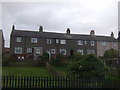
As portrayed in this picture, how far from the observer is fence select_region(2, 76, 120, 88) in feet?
35.8

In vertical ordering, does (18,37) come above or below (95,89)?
above

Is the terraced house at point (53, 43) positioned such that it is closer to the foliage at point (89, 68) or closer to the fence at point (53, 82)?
the foliage at point (89, 68)

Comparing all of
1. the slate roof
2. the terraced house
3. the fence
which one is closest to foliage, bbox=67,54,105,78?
the fence

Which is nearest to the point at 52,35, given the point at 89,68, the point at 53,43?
the point at 53,43

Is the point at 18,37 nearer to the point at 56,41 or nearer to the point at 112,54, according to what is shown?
the point at 56,41

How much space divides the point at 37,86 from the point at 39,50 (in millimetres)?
30884

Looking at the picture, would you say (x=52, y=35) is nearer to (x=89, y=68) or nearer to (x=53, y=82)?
(x=89, y=68)

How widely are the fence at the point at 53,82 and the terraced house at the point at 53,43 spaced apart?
29.1 meters

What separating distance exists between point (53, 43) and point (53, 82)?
31707 mm

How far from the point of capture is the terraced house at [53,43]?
40.0 meters

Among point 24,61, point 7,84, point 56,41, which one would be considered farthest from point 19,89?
point 56,41

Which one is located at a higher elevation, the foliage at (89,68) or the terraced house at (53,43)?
the terraced house at (53,43)

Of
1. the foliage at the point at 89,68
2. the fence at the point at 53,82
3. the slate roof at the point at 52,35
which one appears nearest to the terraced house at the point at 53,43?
the slate roof at the point at 52,35

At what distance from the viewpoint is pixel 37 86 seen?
11.0 m
